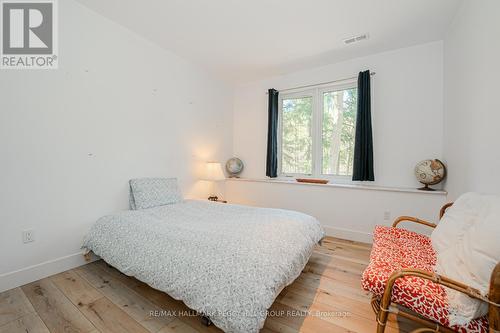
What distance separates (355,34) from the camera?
2.64m

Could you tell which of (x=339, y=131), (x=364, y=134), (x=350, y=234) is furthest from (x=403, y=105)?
(x=350, y=234)

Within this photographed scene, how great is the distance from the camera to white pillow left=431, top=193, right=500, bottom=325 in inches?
39.9

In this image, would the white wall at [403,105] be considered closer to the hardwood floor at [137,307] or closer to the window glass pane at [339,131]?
the window glass pane at [339,131]

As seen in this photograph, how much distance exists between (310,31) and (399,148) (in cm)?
Result: 194

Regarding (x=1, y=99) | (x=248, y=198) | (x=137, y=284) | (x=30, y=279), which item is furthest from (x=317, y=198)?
(x=1, y=99)

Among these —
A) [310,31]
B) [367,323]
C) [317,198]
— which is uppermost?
[310,31]

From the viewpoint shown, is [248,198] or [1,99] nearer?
[1,99]

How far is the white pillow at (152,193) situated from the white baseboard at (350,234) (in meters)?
2.23

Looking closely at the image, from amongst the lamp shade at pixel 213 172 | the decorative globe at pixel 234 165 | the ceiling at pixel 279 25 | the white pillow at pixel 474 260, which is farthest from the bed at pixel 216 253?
the ceiling at pixel 279 25

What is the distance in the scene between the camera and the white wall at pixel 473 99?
1560 mm

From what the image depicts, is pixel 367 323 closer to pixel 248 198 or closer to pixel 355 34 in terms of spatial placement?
pixel 248 198

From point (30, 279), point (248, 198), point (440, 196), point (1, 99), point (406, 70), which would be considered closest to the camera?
point (1, 99)

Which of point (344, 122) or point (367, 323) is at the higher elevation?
point (344, 122)

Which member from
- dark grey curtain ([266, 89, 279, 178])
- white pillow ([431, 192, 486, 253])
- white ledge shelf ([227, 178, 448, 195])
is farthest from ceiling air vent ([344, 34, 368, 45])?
white pillow ([431, 192, 486, 253])
